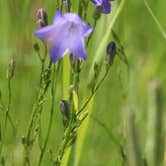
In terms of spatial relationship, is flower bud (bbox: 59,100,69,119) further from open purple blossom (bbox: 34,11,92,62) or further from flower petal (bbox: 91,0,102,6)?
flower petal (bbox: 91,0,102,6)

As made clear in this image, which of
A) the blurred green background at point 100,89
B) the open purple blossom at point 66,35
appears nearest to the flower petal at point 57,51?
the open purple blossom at point 66,35

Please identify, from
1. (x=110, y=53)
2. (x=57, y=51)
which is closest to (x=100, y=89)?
(x=110, y=53)

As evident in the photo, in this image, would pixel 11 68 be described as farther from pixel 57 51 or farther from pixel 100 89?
pixel 100 89

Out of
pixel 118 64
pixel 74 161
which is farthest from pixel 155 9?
pixel 74 161

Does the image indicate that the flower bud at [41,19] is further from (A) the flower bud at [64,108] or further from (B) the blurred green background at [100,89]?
(B) the blurred green background at [100,89]

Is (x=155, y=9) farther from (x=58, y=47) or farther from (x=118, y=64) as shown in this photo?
(x=58, y=47)

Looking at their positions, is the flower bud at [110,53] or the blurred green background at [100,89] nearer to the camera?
the flower bud at [110,53]
